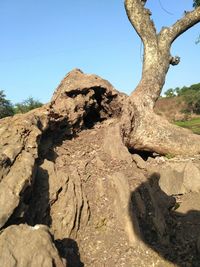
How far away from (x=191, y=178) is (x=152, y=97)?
9.82 feet

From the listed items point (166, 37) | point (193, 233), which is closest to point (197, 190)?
point (193, 233)

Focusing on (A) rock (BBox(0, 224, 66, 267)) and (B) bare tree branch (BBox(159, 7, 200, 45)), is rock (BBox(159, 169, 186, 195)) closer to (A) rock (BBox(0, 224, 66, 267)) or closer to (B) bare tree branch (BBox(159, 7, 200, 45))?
(A) rock (BBox(0, 224, 66, 267))

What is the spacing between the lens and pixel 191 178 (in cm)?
870

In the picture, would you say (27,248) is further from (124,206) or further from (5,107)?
(5,107)

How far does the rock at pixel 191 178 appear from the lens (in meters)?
8.57

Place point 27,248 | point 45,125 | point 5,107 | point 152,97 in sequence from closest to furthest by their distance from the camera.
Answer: point 27,248 < point 45,125 < point 152,97 < point 5,107

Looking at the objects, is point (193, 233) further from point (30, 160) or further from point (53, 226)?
point (30, 160)

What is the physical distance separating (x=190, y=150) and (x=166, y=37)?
12.1ft

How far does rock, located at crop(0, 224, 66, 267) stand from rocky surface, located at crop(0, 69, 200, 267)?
0.01 metres

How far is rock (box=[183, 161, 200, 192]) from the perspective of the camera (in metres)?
8.57

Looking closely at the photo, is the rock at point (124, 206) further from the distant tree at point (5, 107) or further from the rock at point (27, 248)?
the distant tree at point (5, 107)

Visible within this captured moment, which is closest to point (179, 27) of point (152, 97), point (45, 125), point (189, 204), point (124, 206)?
point (152, 97)

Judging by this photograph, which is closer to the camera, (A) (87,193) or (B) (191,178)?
(A) (87,193)

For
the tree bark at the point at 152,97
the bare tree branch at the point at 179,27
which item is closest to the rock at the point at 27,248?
the tree bark at the point at 152,97
